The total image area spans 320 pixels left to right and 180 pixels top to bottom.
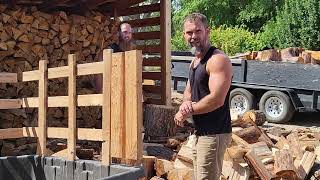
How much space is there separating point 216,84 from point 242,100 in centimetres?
927

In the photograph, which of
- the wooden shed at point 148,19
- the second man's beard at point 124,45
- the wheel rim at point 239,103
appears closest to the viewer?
the second man's beard at point 124,45

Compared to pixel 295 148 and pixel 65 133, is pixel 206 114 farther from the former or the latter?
pixel 295 148

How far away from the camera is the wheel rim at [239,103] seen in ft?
42.7

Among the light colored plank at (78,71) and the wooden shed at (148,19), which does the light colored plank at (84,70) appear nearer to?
the light colored plank at (78,71)

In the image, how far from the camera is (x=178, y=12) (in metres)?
36.0

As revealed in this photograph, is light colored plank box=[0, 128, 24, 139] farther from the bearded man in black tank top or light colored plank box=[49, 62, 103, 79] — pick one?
the bearded man in black tank top

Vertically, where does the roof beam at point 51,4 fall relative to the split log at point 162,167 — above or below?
above

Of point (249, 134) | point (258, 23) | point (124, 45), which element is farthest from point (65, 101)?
point (258, 23)

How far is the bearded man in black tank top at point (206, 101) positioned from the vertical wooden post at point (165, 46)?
18.1 feet

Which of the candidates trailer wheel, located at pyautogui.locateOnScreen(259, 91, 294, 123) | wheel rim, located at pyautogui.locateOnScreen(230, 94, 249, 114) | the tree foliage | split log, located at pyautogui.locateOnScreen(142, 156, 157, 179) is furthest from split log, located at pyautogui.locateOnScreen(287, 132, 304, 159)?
the tree foliage

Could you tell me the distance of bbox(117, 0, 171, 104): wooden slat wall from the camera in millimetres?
9802

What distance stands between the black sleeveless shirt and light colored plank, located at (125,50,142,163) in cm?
53

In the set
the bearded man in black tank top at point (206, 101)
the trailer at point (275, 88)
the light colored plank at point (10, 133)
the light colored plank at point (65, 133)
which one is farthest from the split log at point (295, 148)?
the trailer at point (275, 88)

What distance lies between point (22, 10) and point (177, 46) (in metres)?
23.4
